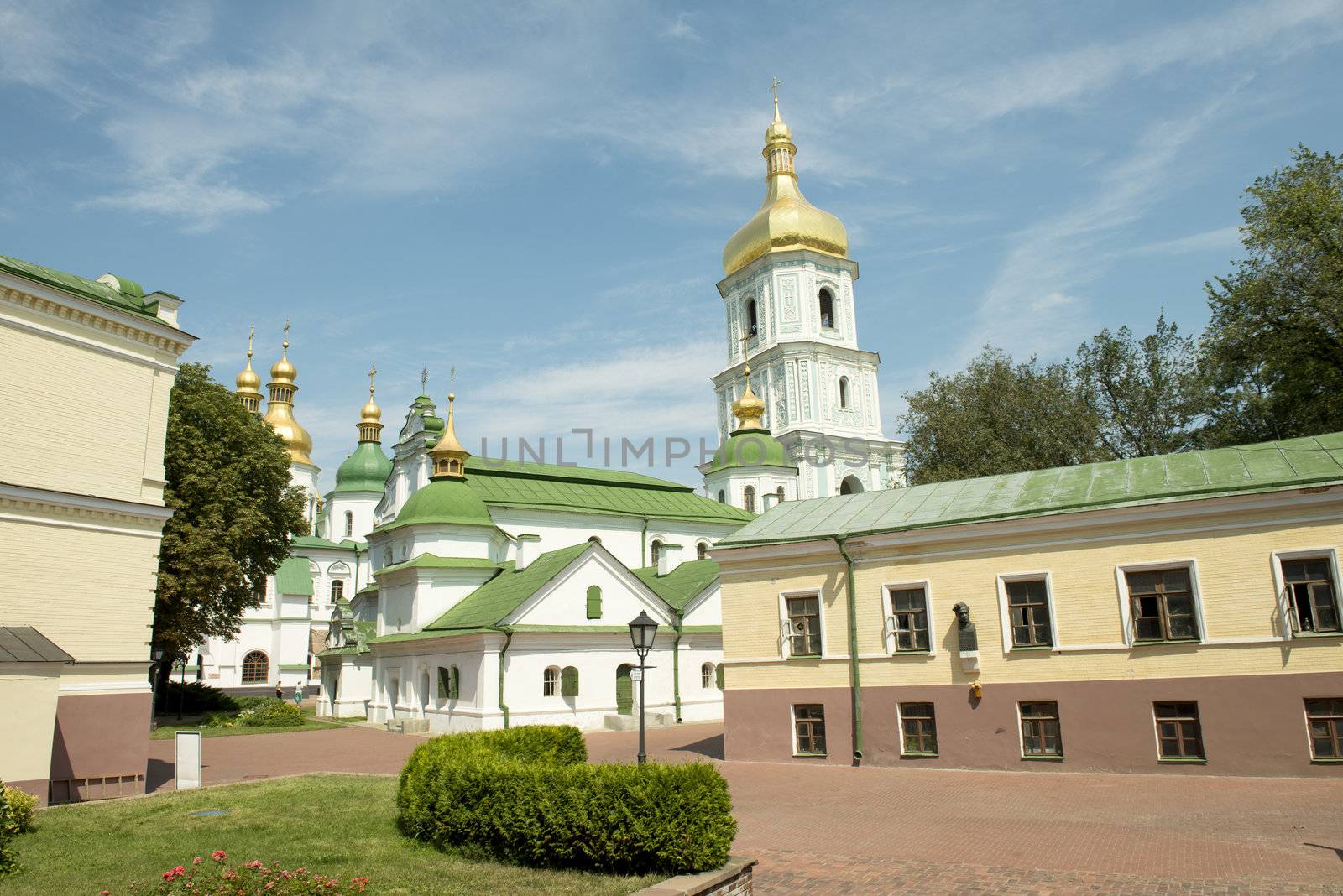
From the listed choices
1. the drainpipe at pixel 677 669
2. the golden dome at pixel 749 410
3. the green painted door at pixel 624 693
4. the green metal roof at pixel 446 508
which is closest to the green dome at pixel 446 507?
the green metal roof at pixel 446 508

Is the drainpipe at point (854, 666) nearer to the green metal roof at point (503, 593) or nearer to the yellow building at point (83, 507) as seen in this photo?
the green metal roof at point (503, 593)

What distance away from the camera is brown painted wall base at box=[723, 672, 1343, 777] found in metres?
16.3

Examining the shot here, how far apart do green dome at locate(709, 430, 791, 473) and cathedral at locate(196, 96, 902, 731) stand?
0.39 ft

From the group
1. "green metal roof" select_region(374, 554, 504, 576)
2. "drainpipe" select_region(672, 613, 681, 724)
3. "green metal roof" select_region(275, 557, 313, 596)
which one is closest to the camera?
"drainpipe" select_region(672, 613, 681, 724)

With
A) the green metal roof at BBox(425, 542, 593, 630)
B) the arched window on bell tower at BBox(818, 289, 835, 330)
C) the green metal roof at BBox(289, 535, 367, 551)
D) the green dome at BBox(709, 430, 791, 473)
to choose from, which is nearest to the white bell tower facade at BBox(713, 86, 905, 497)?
the arched window on bell tower at BBox(818, 289, 835, 330)

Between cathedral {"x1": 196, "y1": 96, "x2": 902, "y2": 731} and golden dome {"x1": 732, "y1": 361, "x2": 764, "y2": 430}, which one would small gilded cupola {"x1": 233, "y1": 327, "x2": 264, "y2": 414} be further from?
golden dome {"x1": 732, "y1": 361, "x2": 764, "y2": 430}

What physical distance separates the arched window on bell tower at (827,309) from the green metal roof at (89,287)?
164ft

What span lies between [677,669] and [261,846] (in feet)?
75.0

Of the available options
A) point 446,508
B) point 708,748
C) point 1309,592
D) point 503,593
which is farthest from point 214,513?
point 1309,592

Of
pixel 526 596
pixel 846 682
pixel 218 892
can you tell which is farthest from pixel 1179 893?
pixel 526 596

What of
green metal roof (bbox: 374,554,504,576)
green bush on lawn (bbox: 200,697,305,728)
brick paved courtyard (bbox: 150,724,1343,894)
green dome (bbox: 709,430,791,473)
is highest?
green dome (bbox: 709,430,791,473)

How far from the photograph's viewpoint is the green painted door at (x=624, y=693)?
3272 centimetres

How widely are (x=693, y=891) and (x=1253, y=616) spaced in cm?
1311

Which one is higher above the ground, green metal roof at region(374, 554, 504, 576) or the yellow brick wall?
green metal roof at region(374, 554, 504, 576)
